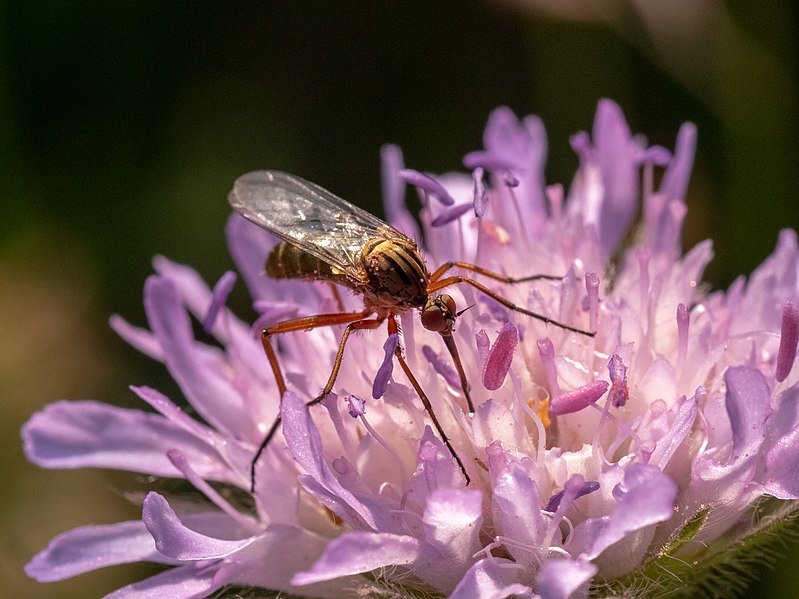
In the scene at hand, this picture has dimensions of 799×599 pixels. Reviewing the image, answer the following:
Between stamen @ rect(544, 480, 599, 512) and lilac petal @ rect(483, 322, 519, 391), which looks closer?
stamen @ rect(544, 480, 599, 512)

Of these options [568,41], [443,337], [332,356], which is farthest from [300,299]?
[568,41]

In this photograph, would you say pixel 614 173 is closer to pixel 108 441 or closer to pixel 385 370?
pixel 385 370

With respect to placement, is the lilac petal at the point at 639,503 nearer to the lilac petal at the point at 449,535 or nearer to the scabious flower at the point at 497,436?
the scabious flower at the point at 497,436

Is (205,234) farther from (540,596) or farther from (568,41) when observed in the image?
(540,596)

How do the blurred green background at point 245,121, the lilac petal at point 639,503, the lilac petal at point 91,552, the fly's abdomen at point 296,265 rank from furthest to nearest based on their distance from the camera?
the blurred green background at point 245,121, the fly's abdomen at point 296,265, the lilac petal at point 91,552, the lilac petal at point 639,503

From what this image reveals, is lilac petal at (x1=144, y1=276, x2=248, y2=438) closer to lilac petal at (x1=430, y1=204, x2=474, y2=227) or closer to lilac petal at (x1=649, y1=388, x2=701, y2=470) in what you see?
lilac petal at (x1=430, y1=204, x2=474, y2=227)

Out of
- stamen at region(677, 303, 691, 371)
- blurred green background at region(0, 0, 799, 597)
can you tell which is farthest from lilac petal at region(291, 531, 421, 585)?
blurred green background at region(0, 0, 799, 597)

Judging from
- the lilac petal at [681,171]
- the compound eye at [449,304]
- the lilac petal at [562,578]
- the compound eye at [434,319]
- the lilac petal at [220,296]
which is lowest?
the lilac petal at [562,578]

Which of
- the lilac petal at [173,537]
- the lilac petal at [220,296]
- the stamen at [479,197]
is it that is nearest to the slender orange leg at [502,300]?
the stamen at [479,197]
